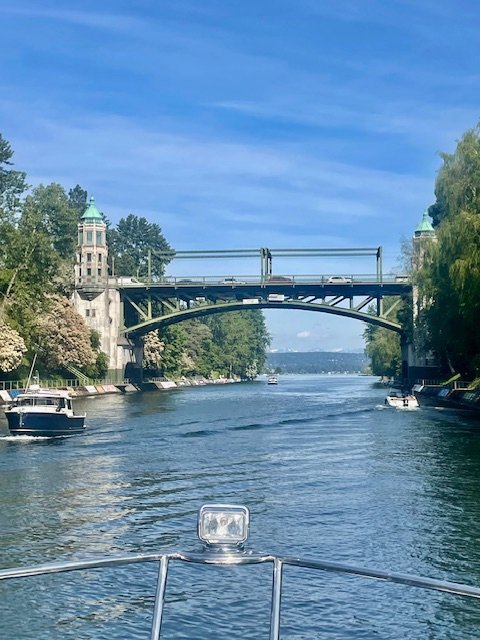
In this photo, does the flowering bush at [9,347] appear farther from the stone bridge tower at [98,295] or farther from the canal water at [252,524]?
the stone bridge tower at [98,295]

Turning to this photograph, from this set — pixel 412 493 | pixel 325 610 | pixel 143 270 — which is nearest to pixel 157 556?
pixel 325 610

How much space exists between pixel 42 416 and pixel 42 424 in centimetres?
36

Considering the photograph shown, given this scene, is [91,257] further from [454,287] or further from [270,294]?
[454,287]

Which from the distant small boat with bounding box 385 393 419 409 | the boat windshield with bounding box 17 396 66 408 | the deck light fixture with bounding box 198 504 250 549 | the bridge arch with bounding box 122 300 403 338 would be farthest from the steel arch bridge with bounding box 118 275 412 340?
the deck light fixture with bounding box 198 504 250 549

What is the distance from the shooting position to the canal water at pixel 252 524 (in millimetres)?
12680

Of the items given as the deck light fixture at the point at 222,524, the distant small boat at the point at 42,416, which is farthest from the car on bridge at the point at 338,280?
the deck light fixture at the point at 222,524

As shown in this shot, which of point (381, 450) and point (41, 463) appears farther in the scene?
point (381, 450)

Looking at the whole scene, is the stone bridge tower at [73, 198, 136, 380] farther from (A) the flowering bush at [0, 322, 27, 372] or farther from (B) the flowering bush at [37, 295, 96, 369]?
(A) the flowering bush at [0, 322, 27, 372]

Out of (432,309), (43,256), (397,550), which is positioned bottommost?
(397,550)

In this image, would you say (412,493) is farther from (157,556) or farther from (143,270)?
(143,270)

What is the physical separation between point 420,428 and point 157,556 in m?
43.2

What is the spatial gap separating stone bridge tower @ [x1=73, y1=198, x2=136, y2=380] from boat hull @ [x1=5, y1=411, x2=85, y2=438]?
59863mm

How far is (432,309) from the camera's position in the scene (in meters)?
A: 62.7

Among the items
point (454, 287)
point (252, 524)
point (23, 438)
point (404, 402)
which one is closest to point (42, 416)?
point (23, 438)
